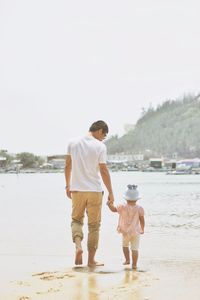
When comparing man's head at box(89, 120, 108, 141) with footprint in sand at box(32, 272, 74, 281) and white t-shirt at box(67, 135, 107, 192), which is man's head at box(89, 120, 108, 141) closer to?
white t-shirt at box(67, 135, 107, 192)

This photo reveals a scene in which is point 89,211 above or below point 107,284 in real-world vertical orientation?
above

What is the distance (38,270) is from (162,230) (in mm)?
5834

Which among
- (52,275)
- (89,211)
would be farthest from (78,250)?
(52,275)

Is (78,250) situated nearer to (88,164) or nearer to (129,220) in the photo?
(129,220)

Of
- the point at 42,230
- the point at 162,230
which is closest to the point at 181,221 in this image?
the point at 162,230

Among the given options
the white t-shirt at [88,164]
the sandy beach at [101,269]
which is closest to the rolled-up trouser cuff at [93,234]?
the sandy beach at [101,269]

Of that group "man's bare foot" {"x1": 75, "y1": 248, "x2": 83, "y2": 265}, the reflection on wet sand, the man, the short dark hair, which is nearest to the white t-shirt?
the man

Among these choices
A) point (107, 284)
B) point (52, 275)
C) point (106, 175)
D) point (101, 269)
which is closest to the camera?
point (107, 284)

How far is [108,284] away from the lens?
5.48 m

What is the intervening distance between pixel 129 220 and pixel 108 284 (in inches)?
46.0

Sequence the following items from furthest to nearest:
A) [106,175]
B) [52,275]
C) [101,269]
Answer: [106,175] → [101,269] → [52,275]

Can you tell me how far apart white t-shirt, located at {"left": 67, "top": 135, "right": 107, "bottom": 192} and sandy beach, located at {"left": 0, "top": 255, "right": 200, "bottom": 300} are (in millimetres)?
886

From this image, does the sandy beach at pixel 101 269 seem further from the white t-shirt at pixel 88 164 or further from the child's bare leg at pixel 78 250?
the white t-shirt at pixel 88 164

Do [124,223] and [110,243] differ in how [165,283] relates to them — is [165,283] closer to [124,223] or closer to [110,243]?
[124,223]
